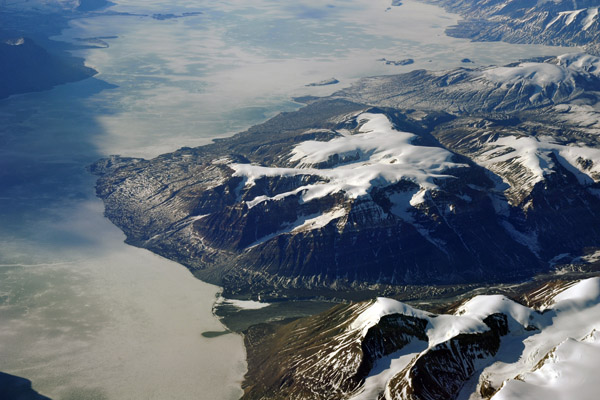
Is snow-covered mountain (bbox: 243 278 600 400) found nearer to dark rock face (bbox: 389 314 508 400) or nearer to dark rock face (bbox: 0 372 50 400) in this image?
dark rock face (bbox: 389 314 508 400)

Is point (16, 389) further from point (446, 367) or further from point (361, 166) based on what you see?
point (361, 166)

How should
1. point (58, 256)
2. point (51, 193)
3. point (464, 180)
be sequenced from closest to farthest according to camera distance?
point (58, 256) → point (464, 180) → point (51, 193)

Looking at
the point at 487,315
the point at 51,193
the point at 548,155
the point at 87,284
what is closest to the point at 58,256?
the point at 87,284

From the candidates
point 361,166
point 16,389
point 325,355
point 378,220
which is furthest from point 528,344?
point 361,166

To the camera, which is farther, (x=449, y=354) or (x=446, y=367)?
(x=449, y=354)

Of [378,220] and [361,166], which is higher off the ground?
[378,220]

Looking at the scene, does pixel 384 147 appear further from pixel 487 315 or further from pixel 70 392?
pixel 70 392
